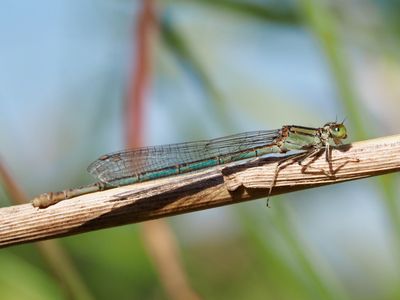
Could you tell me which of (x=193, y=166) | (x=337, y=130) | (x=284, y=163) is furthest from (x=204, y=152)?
(x=284, y=163)

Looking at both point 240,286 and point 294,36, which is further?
point 240,286

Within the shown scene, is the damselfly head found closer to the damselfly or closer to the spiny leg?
the damselfly

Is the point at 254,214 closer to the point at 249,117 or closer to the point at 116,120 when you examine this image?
the point at 249,117

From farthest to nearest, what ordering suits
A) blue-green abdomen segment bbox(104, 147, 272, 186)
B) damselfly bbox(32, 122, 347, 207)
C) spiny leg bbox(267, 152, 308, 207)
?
blue-green abdomen segment bbox(104, 147, 272, 186) → damselfly bbox(32, 122, 347, 207) → spiny leg bbox(267, 152, 308, 207)

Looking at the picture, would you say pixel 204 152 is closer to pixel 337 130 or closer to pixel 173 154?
pixel 173 154

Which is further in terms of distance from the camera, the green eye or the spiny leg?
the green eye

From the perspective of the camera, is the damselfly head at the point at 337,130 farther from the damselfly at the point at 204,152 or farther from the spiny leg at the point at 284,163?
the spiny leg at the point at 284,163

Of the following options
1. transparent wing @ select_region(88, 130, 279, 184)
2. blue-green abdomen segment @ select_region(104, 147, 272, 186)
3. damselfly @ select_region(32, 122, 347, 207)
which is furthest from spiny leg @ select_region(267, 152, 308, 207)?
blue-green abdomen segment @ select_region(104, 147, 272, 186)

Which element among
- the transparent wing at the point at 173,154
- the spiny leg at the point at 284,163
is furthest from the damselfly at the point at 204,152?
the spiny leg at the point at 284,163

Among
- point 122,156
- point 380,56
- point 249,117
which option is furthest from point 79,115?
point 380,56
